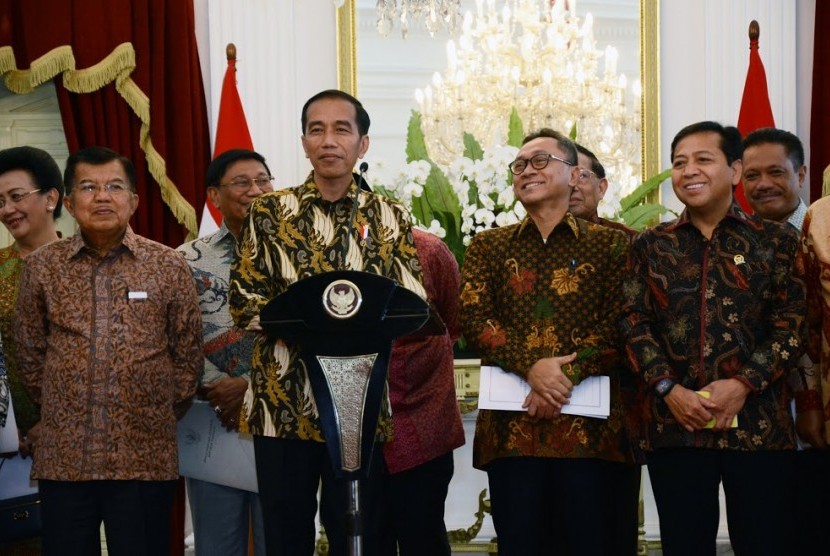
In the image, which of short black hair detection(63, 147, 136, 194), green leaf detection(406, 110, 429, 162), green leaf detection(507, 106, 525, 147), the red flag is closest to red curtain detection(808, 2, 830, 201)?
the red flag

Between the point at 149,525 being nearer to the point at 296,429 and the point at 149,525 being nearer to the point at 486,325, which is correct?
the point at 296,429

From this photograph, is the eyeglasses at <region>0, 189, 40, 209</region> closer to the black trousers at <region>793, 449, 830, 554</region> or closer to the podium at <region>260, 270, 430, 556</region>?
the podium at <region>260, 270, 430, 556</region>

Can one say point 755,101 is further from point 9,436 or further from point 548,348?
point 9,436

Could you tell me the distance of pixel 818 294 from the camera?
2.70m

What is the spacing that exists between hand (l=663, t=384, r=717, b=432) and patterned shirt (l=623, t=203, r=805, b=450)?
1.4 inches

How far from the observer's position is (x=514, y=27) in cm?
502

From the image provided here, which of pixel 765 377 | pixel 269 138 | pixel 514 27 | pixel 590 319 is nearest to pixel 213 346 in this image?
pixel 590 319

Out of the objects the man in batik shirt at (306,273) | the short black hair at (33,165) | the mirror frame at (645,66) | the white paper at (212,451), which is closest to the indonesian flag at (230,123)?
the mirror frame at (645,66)

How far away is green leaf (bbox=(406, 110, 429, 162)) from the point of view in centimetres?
451

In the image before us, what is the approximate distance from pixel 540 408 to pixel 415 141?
227 centimetres

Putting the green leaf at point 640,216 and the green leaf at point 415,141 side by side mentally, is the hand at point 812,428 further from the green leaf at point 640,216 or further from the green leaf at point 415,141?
the green leaf at point 415,141

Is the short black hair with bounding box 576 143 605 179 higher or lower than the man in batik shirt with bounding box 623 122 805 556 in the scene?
higher

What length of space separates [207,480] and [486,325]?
989 millimetres

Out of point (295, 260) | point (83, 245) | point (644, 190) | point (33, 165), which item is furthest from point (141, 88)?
point (295, 260)
